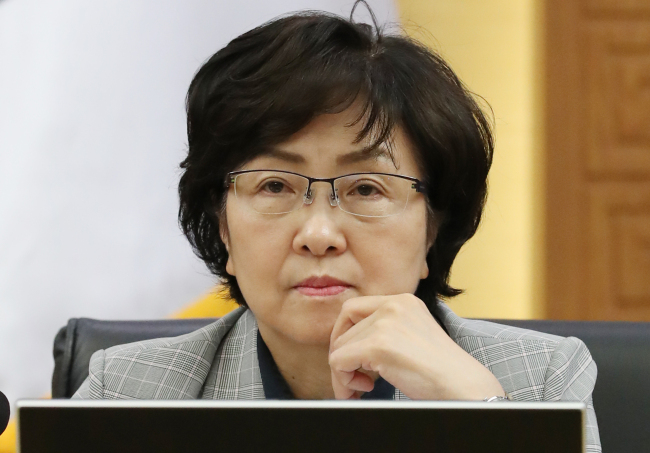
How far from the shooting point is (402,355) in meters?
1.04

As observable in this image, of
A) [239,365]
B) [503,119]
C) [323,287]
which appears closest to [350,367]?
[323,287]

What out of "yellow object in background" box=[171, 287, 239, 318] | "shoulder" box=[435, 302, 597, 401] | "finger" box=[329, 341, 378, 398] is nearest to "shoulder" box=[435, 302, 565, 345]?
"shoulder" box=[435, 302, 597, 401]

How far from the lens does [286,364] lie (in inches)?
54.5

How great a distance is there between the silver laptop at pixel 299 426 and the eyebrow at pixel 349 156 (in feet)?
2.38

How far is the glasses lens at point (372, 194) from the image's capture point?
48.8 inches

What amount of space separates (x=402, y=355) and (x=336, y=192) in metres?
0.32

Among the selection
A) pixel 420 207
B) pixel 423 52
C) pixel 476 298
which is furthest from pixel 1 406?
pixel 476 298

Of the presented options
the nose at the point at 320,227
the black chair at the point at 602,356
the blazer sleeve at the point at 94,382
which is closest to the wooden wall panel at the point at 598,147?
the black chair at the point at 602,356

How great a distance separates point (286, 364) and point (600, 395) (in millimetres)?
569

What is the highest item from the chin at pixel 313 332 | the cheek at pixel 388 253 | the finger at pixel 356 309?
the cheek at pixel 388 253

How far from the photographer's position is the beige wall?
2750 millimetres

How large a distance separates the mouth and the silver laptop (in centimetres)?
66

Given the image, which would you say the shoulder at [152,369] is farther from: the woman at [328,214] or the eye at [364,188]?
the eye at [364,188]

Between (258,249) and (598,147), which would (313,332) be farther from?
(598,147)
